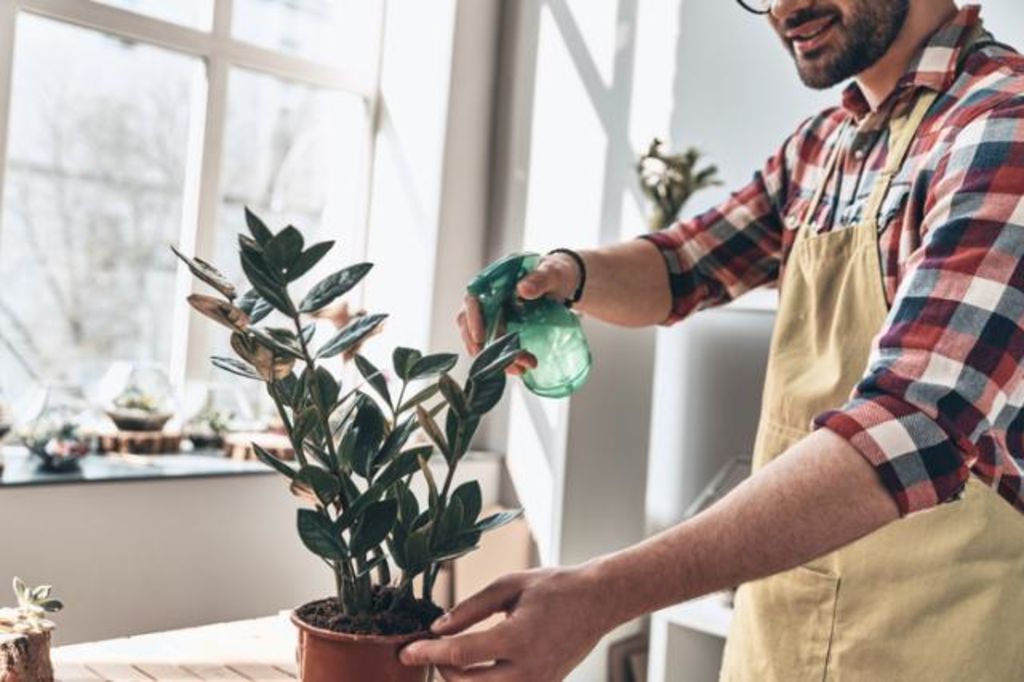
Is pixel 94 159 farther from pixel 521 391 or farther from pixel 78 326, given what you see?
pixel 521 391

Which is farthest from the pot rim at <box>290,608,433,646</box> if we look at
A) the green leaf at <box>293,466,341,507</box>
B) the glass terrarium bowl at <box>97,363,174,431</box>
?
the glass terrarium bowl at <box>97,363,174,431</box>

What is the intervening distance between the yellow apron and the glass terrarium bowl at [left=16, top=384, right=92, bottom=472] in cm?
182

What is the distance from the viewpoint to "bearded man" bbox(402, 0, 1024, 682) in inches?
40.3

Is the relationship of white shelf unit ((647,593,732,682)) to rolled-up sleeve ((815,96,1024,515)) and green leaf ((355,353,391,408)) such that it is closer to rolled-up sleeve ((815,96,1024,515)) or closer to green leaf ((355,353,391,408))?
rolled-up sleeve ((815,96,1024,515))

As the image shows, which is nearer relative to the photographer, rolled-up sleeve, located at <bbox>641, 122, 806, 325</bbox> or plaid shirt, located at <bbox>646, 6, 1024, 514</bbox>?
plaid shirt, located at <bbox>646, 6, 1024, 514</bbox>

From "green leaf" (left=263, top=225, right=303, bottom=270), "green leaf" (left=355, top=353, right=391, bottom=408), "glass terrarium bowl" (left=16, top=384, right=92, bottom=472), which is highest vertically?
"green leaf" (left=263, top=225, right=303, bottom=270)

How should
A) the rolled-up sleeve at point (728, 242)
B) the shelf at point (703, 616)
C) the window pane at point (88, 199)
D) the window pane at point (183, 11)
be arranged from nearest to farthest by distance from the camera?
the rolled-up sleeve at point (728, 242) → the shelf at point (703, 616) → the window pane at point (88, 199) → the window pane at point (183, 11)

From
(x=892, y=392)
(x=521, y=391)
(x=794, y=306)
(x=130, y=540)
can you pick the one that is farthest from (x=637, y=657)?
(x=892, y=392)

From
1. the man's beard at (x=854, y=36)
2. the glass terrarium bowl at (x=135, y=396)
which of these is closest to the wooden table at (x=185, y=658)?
the man's beard at (x=854, y=36)

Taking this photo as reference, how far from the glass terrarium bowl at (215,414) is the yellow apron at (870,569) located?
200 cm

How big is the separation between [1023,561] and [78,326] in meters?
2.52

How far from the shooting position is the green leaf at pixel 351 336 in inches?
39.4

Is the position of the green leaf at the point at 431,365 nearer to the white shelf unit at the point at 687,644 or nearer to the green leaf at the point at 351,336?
the green leaf at the point at 351,336

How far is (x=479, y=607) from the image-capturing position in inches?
38.4
